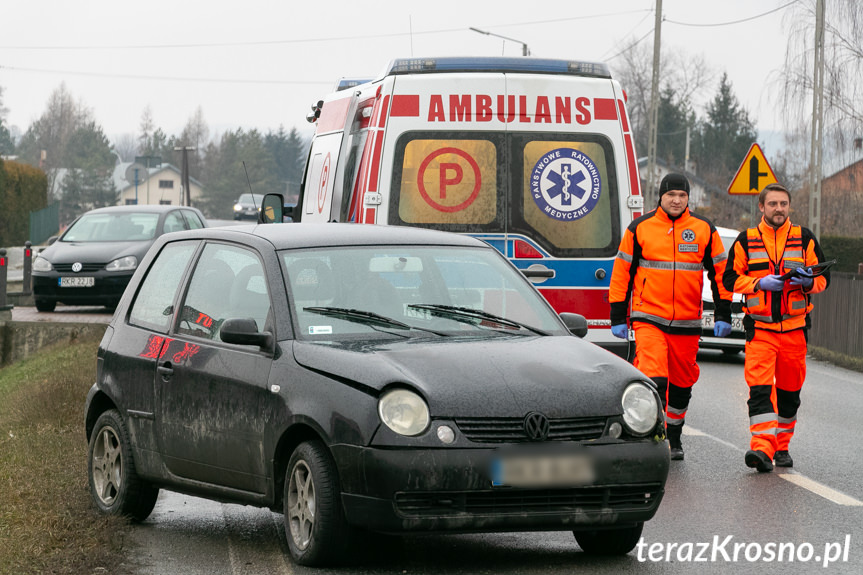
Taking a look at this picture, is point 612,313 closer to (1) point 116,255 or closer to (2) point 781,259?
(2) point 781,259

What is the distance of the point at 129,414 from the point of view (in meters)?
7.52

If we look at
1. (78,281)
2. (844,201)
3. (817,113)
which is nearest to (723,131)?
(844,201)

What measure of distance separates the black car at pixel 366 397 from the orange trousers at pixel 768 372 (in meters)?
2.62

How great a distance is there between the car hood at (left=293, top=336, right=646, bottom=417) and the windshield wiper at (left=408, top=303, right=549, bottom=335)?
37 centimetres

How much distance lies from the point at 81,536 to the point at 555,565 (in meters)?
2.23

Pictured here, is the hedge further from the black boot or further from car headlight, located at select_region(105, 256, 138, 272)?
the black boot

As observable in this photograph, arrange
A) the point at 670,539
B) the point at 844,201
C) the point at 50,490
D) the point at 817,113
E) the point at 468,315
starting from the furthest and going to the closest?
1. the point at 844,201
2. the point at 817,113
3. the point at 50,490
4. the point at 670,539
5. the point at 468,315

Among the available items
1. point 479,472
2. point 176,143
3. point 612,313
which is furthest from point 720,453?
point 176,143

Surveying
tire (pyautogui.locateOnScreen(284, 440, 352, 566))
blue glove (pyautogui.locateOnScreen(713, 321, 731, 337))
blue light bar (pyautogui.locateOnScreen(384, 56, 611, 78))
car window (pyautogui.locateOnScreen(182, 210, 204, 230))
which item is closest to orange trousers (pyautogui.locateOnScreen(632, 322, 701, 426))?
blue glove (pyautogui.locateOnScreen(713, 321, 731, 337))

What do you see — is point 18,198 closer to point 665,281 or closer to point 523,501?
point 665,281

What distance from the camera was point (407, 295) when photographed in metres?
6.88

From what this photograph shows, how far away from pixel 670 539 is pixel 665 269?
2.89 m

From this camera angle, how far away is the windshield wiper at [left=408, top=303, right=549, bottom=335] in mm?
6812

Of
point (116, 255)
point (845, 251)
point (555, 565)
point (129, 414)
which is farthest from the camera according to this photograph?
point (845, 251)
